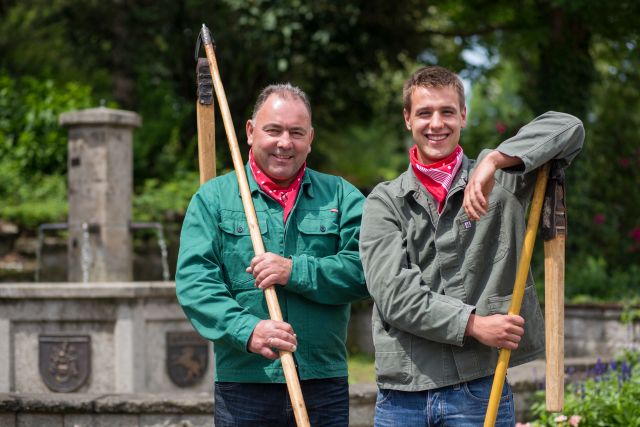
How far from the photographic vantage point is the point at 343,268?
309 cm

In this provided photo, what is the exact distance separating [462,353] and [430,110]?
0.71 meters

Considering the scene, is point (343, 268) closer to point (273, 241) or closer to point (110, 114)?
point (273, 241)

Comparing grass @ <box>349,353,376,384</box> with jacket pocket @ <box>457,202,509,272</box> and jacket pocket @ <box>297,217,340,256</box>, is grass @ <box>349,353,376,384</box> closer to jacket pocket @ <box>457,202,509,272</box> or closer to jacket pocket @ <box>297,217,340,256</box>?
jacket pocket @ <box>297,217,340,256</box>

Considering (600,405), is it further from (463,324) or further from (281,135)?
(281,135)

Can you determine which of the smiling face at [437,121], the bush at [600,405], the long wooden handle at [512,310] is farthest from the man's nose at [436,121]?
the bush at [600,405]

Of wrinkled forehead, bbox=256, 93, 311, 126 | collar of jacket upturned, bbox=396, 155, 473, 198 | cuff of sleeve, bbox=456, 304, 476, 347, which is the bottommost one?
cuff of sleeve, bbox=456, 304, 476, 347

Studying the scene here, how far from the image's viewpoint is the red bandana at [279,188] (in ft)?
10.5

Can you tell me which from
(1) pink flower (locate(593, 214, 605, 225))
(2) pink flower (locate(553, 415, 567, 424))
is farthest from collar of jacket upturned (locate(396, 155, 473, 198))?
(1) pink flower (locate(593, 214, 605, 225))

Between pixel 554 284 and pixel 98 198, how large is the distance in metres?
6.12

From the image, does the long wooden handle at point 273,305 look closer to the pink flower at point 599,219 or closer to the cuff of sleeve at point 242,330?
the cuff of sleeve at point 242,330

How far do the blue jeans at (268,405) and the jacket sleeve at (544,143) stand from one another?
0.91m

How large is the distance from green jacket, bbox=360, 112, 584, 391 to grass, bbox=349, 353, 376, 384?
15.4ft

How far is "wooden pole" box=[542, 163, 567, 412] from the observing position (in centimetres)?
284

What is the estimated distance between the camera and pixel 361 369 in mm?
8773
